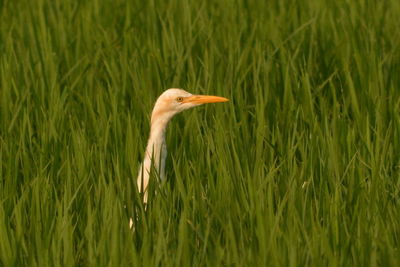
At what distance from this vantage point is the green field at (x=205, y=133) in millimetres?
3199

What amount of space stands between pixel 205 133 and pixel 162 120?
0.22 meters

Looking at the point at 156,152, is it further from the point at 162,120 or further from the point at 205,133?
the point at 205,133

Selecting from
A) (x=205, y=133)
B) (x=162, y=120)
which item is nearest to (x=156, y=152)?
(x=162, y=120)

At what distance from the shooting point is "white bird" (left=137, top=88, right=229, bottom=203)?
3.91 meters

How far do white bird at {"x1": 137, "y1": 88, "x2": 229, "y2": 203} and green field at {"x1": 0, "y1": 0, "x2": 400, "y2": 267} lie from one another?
2.5 inches

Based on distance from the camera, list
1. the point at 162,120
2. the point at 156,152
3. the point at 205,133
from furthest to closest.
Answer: the point at 205,133 → the point at 162,120 → the point at 156,152

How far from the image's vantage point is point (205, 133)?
418 cm

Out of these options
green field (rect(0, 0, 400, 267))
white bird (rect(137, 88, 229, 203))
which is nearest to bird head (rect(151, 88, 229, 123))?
white bird (rect(137, 88, 229, 203))

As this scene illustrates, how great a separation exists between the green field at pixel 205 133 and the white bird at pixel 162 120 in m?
0.06

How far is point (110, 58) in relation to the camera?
5598 mm

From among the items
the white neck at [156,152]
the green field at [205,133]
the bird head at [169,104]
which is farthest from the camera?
the bird head at [169,104]

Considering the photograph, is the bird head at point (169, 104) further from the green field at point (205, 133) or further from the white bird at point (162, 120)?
the green field at point (205, 133)

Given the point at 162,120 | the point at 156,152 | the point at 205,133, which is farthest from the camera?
the point at 205,133

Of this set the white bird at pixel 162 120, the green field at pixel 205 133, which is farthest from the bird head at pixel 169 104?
the green field at pixel 205 133
